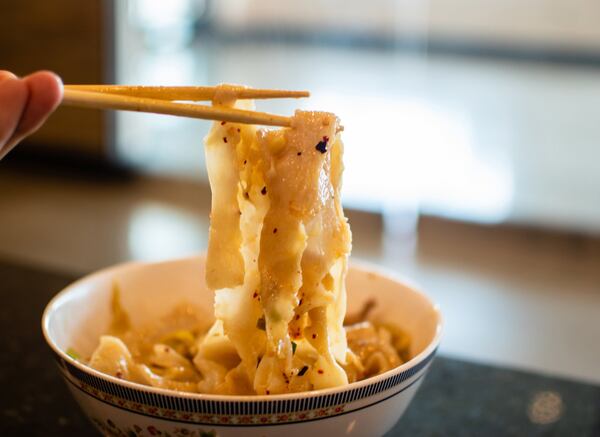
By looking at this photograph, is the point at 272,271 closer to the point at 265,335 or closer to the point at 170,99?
the point at 265,335

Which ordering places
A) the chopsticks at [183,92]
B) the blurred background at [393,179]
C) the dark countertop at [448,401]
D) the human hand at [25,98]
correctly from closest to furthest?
1. the human hand at [25,98]
2. the chopsticks at [183,92]
3. the dark countertop at [448,401]
4. the blurred background at [393,179]

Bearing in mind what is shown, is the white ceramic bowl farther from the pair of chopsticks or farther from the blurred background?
the blurred background

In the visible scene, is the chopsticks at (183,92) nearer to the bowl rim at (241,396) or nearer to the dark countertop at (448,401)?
the bowl rim at (241,396)

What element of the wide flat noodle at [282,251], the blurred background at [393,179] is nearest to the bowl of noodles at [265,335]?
the wide flat noodle at [282,251]

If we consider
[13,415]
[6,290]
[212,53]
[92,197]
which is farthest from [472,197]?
[212,53]

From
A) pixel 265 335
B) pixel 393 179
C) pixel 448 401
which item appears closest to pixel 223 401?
pixel 265 335

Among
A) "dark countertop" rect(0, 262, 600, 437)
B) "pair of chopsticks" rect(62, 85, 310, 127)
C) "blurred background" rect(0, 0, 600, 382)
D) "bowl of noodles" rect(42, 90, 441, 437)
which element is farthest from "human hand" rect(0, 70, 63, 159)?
"blurred background" rect(0, 0, 600, 382)
